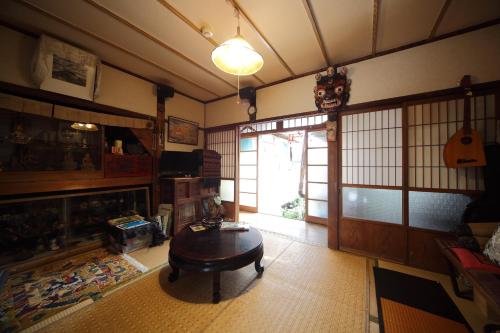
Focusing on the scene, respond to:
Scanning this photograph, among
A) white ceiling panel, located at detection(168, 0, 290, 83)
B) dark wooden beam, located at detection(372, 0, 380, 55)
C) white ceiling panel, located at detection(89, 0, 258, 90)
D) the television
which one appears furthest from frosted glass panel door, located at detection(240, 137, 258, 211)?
dark wooden beam, located at detection(372, 0, 380, 55)

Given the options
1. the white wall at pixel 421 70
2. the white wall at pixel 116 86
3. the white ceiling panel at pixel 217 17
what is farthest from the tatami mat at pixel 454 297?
the white wall at pixel 116 86

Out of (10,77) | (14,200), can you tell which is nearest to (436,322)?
(14,200)

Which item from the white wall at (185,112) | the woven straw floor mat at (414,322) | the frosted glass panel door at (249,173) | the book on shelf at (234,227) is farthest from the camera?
the frosted glass panel door at (249,173)

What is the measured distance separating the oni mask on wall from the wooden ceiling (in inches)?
8.3

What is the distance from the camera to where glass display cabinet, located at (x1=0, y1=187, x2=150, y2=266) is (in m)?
2.20

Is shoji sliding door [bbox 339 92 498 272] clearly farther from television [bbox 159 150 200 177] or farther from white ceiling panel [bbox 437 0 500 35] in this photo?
television [bbox 159 150 200 177]

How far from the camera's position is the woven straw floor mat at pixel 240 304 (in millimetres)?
1442

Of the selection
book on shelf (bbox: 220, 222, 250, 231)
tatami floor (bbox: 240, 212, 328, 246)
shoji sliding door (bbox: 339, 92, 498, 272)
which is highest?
shoji sliding door (bbox: 339, 92, 498, 272)

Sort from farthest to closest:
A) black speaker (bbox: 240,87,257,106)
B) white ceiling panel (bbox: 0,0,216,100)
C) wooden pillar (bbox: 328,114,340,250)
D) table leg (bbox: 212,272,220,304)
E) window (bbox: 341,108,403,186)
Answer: black speaker (bbox: 240,87,257,106) < wooden pillar (bbox: 328,114,340,250) < window (bbox: 341,108,403,186) < white ceiling panel (bbox: 0,0,216,100) < table leg (bbox: 212,272,220,304)

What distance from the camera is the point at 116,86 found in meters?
2.94

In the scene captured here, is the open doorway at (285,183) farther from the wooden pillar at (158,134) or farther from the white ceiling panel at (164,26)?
the white ceiling panel at (164,26)

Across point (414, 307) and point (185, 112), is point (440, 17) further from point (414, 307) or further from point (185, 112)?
point (185, 112)

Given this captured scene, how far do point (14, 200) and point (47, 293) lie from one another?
1.15 m

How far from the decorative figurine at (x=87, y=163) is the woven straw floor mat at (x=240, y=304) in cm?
184
